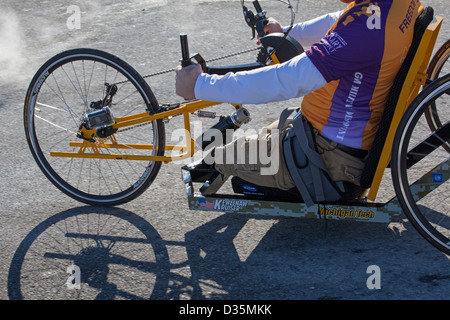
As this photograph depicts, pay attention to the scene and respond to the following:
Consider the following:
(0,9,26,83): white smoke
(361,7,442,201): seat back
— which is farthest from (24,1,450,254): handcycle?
(0,9,26,83): white smoke

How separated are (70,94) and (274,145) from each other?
3.00 meters

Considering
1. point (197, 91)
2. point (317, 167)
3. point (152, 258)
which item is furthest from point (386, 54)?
point (152, 258)

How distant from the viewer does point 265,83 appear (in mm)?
3207

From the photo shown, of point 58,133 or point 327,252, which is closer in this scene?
point 327,252

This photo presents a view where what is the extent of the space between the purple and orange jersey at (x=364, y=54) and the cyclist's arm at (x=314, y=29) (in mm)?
797

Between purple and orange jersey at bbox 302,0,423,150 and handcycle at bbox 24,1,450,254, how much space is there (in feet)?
0.22

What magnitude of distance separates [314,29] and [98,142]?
1623 mm

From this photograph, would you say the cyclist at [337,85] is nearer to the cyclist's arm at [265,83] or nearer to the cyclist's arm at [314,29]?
the cyclist's arm at [265,83]

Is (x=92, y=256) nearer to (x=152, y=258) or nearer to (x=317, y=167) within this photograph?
(x=152, y=258)

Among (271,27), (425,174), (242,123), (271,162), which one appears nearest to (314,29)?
(271,27)

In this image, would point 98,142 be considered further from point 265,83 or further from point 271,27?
point 265,83

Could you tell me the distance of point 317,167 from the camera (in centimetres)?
350

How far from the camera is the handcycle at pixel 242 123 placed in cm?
320

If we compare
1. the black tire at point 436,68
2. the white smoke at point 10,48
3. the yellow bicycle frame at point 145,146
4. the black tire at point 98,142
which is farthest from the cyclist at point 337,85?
the white smoke at point 10,48
